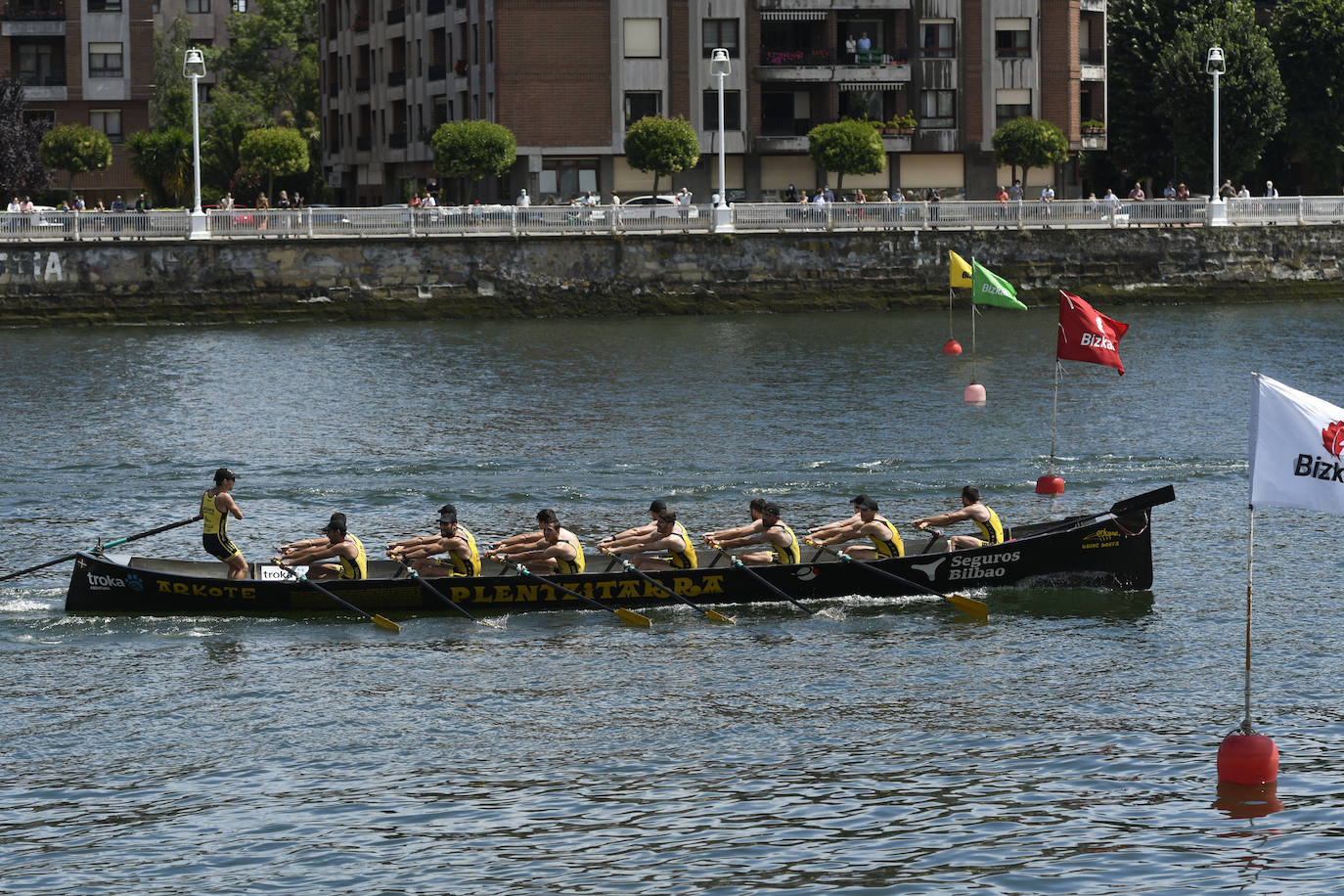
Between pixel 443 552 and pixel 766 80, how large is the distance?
59.2 metres

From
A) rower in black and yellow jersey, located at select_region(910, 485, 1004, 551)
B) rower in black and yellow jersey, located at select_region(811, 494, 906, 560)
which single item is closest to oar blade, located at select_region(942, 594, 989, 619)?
rower in black and yellow jersey, located at select_region(910, 485, 1004, 551)

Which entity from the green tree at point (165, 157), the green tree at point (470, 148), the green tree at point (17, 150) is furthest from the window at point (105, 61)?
the green tree at point (470, 148)

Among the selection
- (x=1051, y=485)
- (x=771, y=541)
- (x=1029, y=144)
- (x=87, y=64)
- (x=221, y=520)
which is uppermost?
(x=87, y=64)

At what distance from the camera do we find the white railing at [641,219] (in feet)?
211

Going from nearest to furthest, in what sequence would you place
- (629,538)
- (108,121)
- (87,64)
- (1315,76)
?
(629,538) → (1315,76) → (87,64) → (108,121)

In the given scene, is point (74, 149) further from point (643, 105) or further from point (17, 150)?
point (643, 105)

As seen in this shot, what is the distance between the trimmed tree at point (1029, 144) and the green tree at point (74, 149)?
129 feet

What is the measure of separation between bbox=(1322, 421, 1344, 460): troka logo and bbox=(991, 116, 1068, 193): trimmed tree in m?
62.7

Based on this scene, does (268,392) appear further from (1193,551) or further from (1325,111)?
(1325,111)

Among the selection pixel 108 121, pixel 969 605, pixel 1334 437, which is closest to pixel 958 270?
pixel 969 605

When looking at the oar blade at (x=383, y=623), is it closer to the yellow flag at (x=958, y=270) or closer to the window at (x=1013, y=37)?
the yellow flag at (x=958, y=270)

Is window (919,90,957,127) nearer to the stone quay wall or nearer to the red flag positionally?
the stone quay wall

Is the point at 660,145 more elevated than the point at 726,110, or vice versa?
the point at 726,110

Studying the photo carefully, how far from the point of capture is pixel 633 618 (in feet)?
90.3
